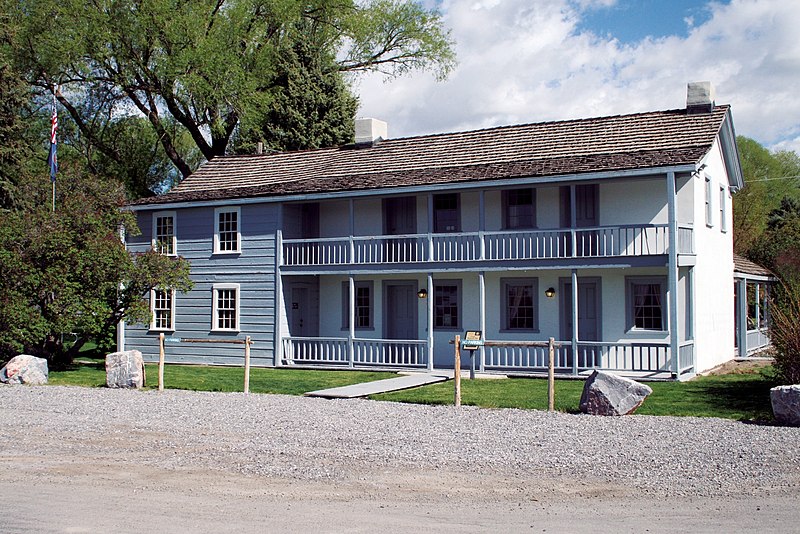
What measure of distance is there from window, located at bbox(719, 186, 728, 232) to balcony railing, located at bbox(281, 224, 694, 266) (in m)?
4.18

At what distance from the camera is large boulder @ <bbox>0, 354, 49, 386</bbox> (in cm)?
1984

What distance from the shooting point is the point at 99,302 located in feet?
74.7

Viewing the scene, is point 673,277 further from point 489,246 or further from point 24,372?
point 24,372

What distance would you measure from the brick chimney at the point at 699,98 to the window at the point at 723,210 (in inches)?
102

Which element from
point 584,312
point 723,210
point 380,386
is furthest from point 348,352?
point 723,210

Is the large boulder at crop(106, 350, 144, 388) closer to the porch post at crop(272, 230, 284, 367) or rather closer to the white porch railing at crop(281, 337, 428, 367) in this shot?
the white porch railing at crop(281, 337, 428, 367)

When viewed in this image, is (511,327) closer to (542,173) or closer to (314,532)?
(542,173)

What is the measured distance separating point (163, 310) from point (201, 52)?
1212 centimetres

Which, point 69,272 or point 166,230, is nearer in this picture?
point 69,272

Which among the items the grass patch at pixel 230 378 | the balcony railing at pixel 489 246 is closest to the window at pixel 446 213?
the balcony railing at pixel 489 246

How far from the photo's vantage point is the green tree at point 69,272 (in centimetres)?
2195

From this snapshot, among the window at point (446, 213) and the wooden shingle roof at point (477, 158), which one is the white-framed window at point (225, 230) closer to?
the wooden shingle roof at point (477, 158)

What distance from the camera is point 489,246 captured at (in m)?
23.1

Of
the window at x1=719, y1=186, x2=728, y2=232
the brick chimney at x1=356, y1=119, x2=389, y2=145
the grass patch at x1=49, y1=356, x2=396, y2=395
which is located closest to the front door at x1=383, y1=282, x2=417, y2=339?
the grass patch at x1=49, y1=356, x2=396, y2=395
